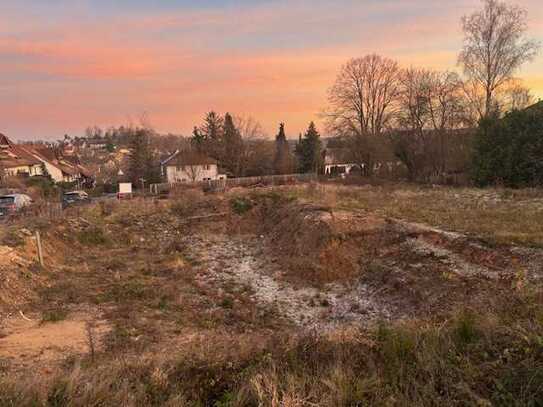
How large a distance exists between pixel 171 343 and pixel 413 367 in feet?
19.0

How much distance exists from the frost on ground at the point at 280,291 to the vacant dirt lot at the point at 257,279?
6cm

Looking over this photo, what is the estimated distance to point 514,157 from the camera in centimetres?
2509

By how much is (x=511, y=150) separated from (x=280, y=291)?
21369 millimetres

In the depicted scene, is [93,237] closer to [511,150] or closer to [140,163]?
[511,150]

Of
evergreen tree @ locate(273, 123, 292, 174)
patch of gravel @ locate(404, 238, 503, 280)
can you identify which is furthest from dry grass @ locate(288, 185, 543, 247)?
evergreen tree @ locate(273, 123, 292, 174)

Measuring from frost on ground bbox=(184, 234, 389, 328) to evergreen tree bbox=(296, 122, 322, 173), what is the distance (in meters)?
35.0

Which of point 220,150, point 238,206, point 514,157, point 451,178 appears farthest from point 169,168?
point 514,157

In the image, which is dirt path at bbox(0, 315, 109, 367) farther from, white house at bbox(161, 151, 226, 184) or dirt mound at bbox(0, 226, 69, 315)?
white house at bbox(161, 151, 226, 184)

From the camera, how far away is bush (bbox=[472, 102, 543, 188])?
78.7 ft


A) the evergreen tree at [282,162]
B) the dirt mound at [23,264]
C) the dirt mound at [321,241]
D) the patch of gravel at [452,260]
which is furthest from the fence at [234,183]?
the patch of gravel at [452,260]

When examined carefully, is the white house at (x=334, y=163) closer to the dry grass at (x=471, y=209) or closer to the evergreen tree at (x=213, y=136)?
the evergreen tree at (x=213, y=136)

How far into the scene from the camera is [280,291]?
12.6 meters

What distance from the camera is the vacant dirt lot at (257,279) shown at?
7875 mm

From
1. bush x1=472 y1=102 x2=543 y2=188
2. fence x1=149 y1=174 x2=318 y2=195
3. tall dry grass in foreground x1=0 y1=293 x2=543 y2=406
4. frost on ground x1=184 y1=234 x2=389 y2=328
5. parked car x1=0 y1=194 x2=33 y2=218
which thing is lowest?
frost on ground x1=184 y1=234 x2=389 y2=328
